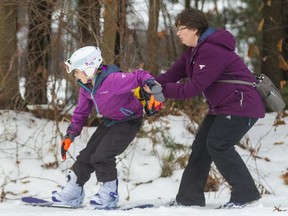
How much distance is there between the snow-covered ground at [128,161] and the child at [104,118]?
852mm

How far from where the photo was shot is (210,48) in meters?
4.60

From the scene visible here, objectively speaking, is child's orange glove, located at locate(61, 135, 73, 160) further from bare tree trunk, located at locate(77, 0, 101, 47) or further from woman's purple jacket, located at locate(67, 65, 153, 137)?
bare tree trunk, located at locate(77, 0, 101, 47)

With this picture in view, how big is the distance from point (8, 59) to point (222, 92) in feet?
12.7

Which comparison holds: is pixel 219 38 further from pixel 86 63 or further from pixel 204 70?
pixel 86 63

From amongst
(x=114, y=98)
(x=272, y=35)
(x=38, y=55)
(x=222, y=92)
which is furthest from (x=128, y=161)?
(x=272, y=35)

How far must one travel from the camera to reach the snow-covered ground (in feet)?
21.4

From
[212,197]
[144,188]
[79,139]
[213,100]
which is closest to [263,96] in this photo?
[213,100]

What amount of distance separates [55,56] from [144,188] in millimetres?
1979

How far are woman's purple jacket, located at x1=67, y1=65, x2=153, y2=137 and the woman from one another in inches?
10.1

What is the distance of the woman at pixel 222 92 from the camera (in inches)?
181

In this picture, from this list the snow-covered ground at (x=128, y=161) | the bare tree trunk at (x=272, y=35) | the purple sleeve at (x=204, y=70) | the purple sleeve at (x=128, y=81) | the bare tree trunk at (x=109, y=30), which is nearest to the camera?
the purple sleeve at (x=204, y=70)

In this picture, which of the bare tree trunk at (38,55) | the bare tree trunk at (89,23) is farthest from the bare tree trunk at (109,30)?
the bare tree trunk at (38,55)

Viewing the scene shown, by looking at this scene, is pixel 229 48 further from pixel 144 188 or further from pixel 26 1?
pixel 26 1

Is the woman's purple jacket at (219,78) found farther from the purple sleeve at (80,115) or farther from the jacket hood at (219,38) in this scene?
the purple sleeve at (80,115)
